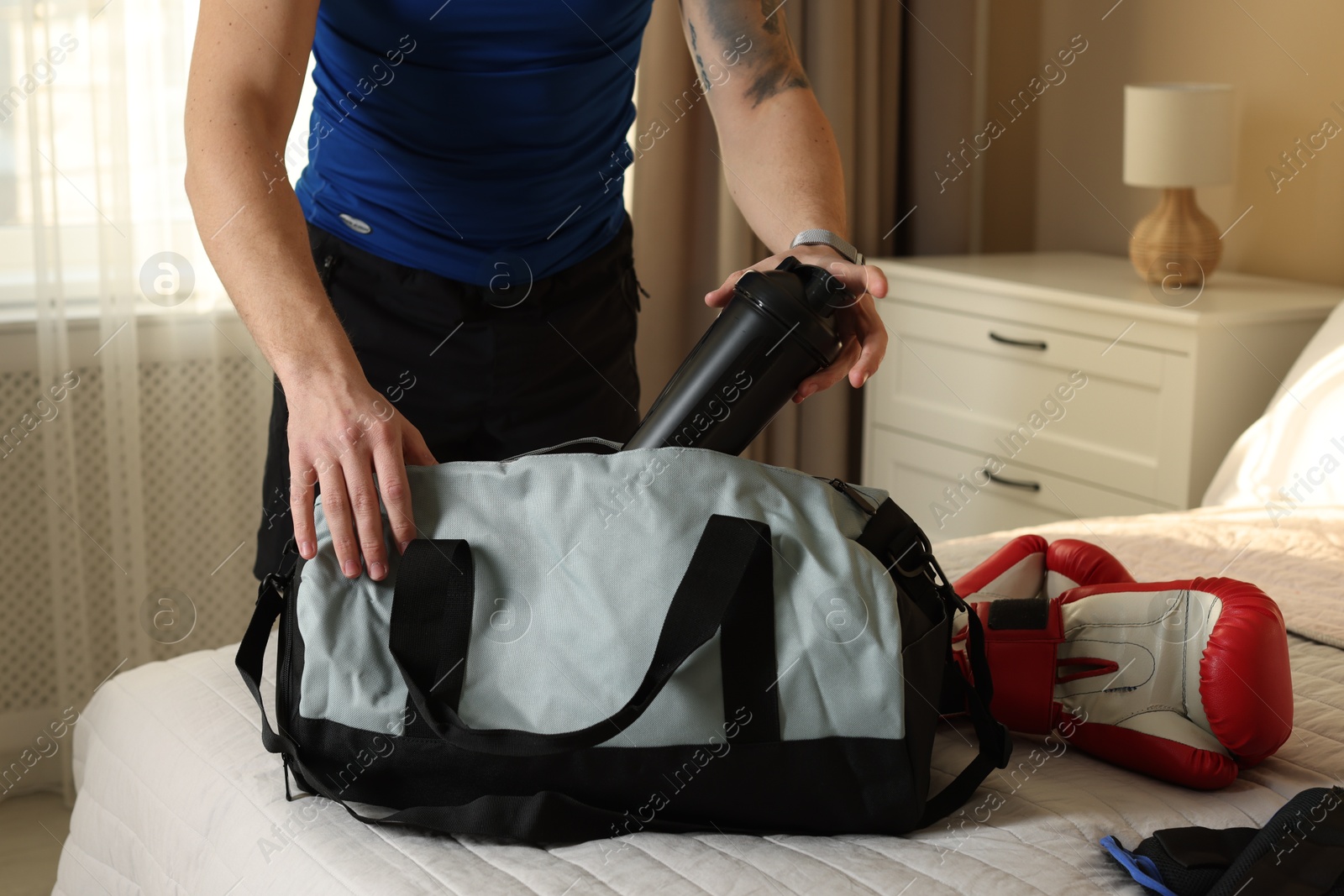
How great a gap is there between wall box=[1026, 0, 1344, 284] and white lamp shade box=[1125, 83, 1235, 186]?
0.20 meters

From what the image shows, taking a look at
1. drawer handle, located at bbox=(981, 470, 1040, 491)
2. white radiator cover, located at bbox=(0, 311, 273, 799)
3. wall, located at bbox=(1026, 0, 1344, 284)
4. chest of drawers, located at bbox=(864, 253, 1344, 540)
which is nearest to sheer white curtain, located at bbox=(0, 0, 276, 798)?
white radiator cover, located at bbox=(0, 311, 273, 799)

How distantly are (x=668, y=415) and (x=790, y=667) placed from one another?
0.79 feet

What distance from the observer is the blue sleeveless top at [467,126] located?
113 centimetres

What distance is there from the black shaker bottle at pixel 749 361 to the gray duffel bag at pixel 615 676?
5.2 inches

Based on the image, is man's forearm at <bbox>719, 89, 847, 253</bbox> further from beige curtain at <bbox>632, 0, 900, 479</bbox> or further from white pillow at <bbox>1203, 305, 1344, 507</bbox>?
beige curtain at <bbox>632, 0, 900, 479</bbox>

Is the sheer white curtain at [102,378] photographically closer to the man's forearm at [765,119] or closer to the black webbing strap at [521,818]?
the man's forearm at [765,119]

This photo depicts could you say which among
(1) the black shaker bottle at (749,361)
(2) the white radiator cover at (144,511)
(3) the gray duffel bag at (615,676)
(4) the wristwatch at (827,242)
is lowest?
(2) the white radiator cover at (144,511)

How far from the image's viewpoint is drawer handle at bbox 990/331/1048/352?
229cm

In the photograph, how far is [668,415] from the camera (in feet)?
3.14

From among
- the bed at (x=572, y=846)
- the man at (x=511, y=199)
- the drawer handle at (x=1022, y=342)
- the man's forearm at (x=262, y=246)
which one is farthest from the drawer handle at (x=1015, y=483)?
the man's forearm at (x=262, y=246)

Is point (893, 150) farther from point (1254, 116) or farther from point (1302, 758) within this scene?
point (1302, 758)

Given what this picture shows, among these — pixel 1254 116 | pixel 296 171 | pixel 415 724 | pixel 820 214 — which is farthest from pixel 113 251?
pixel 1254 116

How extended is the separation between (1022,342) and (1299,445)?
0.60 metres

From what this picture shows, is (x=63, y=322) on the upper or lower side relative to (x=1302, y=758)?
upper
